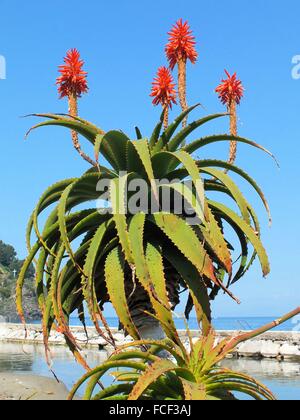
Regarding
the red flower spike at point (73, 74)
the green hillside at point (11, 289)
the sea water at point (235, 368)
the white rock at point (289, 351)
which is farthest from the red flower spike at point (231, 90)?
the green hillside at point (11, 289)

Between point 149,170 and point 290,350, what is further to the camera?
point 290,350

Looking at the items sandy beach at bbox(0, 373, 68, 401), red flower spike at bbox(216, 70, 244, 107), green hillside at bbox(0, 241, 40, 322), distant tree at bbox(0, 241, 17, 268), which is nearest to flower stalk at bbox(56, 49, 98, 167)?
red flower spike at bbox(216, 70, 244, 107)

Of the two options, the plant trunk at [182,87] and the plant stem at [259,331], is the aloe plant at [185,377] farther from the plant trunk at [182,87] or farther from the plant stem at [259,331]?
the plant trunk at [182,87]

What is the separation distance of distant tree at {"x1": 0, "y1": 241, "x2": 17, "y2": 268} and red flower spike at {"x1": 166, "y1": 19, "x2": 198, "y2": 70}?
181 meters

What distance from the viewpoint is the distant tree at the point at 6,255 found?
7352 inches

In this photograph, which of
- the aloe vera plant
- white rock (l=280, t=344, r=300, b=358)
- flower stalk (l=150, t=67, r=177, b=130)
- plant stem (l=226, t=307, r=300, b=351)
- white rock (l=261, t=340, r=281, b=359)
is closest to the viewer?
plant stem (l=226, t=307, r=300, b=351)

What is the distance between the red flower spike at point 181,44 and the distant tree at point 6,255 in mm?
181438

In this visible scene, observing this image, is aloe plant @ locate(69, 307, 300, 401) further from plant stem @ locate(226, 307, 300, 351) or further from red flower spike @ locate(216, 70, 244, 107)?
red flower spike @ locate(216, 70, 244, 107)

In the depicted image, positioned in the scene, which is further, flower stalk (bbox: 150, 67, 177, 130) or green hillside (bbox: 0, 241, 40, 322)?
green hillside (bbox: 0, 241, 40, 322)

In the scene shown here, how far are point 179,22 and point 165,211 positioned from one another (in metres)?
5.02

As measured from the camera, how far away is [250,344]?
34.3 metres

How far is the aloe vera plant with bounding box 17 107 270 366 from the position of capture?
19.6 feet
